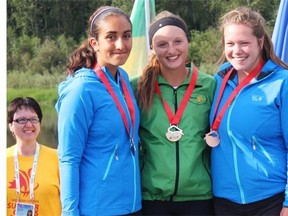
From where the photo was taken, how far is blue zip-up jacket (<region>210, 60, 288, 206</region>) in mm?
2799

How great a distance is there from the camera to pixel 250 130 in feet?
9.23

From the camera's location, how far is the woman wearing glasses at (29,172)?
337cm

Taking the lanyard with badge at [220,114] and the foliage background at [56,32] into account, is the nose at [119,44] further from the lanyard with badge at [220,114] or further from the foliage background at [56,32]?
the foliage background at [56,32]

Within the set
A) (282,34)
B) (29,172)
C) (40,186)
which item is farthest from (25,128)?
(282,34)

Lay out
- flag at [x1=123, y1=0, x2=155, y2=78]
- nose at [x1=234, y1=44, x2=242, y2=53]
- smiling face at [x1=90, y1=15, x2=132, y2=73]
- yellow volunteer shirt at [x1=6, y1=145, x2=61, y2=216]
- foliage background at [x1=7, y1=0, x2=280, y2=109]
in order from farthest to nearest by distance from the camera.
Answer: foliage background at [x1=7, y1=0, x2=280, y2=109] < flag at [x1=123, y1=0, x2=155, y2=78] < yellow volunteer shirt at [x1=6, y1=145, x2=61, y2=216] < nose at [x1=234, y1=44, x2=242, y2=53] < smiling face at [x1=90, y1=15, x2=132, y2=73]

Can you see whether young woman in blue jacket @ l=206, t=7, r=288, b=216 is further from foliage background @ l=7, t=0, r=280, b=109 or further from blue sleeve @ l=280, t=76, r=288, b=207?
foliage background @ l=7, t=0, r=280, b=109

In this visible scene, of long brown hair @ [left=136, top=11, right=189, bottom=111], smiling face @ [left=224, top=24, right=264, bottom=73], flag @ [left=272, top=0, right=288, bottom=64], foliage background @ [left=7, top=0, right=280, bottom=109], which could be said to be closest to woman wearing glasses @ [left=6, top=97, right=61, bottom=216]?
long brown hair @ [left=136, top=11, right=189, bottom=111]

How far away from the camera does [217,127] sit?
2.91 m

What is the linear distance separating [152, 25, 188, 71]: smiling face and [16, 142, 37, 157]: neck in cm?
102

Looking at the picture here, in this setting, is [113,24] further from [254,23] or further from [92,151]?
[254,23]

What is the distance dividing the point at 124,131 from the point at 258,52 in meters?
0.82

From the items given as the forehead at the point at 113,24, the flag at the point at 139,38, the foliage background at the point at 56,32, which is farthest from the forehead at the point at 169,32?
the foliage background at the point at 56,32

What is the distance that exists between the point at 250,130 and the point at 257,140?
64 mm

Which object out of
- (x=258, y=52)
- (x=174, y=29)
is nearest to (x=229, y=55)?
(x=258, y=52)
